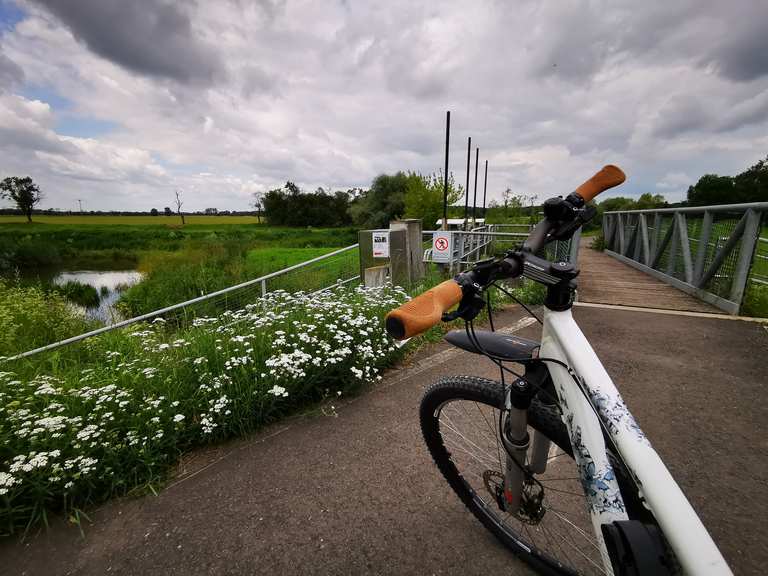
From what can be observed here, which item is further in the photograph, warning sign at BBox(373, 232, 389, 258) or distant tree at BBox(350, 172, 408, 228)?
distant tree at BBox(350, 172, 408, 228)

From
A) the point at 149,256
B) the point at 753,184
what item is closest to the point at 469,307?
the point at 149,256

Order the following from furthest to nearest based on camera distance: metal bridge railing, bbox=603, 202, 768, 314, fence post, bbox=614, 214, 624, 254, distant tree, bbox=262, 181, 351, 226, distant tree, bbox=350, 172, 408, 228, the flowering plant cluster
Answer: distant tree, bbox=262, 181, 351, 226 → distant tree, bbox=350, 172, 408, 228 → fence post, bbox=614, 214, 624, 254 → metal bridge railing, bbox=603, 202, 768, 314 → the flowering plant cluster

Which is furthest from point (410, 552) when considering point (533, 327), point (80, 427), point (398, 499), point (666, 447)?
point (533, 327)

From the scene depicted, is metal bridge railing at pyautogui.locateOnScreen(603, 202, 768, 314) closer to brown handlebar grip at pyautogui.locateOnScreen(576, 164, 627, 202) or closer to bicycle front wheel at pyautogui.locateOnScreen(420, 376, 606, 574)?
bicycle front wheel at pyautogui.locateOnScreen(420, 376, 606, 574)

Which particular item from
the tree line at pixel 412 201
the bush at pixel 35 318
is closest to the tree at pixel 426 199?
the tree line at pixel 412 201

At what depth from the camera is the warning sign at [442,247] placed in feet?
25.2

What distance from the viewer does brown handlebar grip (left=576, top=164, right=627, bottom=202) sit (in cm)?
117

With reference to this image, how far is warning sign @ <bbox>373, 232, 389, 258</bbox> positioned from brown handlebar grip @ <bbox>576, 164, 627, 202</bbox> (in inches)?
199

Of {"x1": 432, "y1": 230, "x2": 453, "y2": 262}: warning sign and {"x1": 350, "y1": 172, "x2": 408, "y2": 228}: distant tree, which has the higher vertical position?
{"x1": 350, "y1": 172, "x2": 408, "y2": 228}: distant tree

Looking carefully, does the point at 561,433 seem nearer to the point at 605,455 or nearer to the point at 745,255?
the point at 605,455

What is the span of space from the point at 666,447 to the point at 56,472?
4035 mm

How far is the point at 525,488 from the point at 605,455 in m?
0.55

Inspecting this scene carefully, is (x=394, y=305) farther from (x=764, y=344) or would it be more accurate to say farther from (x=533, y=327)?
(x=764, y=344)

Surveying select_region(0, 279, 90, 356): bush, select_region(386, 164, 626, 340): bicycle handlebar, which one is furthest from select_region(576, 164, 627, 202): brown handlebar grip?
select_region(0, 279, 90, 356): bush
